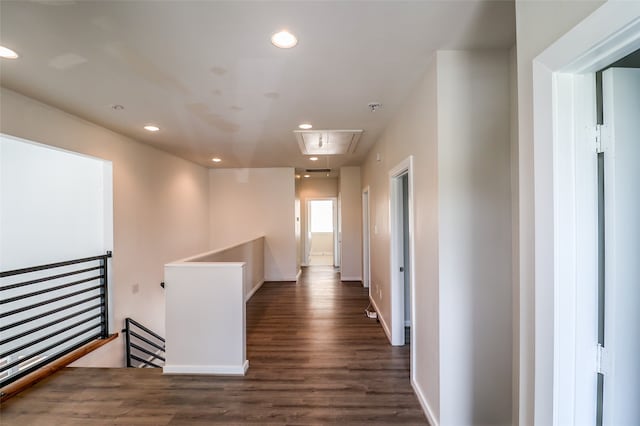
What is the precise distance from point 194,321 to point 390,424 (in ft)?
6.30

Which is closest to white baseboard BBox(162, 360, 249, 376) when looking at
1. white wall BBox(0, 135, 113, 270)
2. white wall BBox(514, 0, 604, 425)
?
white wall BBox(0, 135, 113, 270)

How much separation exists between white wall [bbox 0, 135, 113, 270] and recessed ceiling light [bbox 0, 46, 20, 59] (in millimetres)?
1795

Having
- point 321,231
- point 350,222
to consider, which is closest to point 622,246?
point 350,222

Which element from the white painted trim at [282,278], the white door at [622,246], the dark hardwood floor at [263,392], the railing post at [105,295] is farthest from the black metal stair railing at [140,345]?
the white door at [622,246]

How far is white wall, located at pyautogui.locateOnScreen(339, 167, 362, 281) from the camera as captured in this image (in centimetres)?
682

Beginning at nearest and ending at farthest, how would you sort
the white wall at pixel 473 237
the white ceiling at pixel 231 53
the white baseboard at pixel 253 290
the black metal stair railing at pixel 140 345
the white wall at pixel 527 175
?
1. the white wall at pixel 527 175
2. the white ceiling at pixel 231 53
3. the white wall at pixel 473 237
4. the black metal stair railing at pixel 140 345
5. the white baseboard at pixel 253 290

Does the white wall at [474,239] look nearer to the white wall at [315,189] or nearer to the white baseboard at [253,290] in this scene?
the white baseboard at [253,290]

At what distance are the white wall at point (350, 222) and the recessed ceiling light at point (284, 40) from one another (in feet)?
16.5

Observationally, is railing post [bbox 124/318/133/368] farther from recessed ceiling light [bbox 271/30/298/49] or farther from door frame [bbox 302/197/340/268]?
door frame [bbox 302/197/340/268]

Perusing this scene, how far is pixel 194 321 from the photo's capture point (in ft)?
9.32

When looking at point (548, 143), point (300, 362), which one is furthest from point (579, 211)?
point (300, 362)

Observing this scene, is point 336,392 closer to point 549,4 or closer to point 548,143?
point 548,143

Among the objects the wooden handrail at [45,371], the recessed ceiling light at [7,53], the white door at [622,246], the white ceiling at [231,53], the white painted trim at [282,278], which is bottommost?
the wooden handrail at [45,371]

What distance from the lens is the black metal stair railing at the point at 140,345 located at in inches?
157
